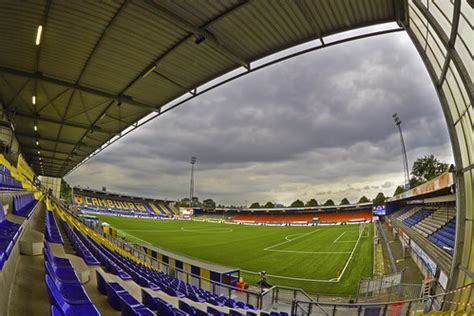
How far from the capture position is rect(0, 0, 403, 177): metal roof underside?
6.46m

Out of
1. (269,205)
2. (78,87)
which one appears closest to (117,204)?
(78,87)

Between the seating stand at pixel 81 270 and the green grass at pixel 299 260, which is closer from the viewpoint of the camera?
the seating stand at pixel 81 270

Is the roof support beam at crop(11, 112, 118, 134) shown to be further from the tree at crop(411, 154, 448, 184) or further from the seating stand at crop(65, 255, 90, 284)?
the tree at crop(411, 154, 448, 184)

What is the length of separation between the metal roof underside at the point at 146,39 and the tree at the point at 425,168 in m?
49.1

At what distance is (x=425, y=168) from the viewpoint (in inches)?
1895

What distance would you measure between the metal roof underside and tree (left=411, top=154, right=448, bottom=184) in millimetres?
49143

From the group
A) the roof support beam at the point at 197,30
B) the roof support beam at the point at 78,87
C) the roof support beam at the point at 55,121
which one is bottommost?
the roof support beam at the point at 55,121

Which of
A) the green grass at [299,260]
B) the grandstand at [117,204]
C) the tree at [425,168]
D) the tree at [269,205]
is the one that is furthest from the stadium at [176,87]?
the tree at [269,205]

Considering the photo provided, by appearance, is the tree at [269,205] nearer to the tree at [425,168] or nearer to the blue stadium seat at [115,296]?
the tree at [425,168]

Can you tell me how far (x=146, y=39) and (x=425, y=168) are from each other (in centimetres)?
5441

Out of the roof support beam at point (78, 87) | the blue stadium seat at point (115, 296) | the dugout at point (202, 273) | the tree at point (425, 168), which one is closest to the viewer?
the blue stadium seat at point (115, 296)

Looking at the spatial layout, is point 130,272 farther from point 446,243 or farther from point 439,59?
point 446,243

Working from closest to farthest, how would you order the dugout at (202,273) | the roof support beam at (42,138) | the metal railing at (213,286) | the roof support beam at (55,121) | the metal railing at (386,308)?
the metal railing at (386,308)
the metal railing at (213,286)
the dugout at (202,273)
the roof support beam at (55,121)
the roof support beam at (42,138)

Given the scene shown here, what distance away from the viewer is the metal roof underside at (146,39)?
6.46 m
